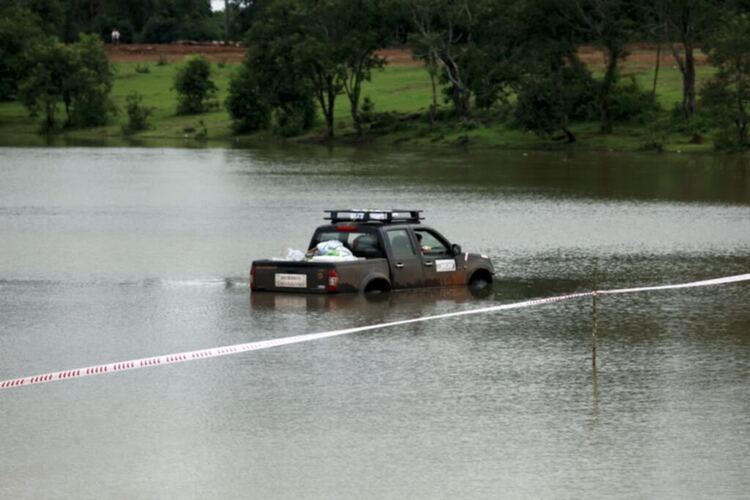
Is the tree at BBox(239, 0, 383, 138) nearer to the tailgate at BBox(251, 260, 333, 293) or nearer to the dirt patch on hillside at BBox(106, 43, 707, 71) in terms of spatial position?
the dirt patch on hillside at BBox(106, 43, 707, 71)

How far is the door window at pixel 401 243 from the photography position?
2381 cm

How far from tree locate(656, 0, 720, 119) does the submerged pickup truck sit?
213 feet

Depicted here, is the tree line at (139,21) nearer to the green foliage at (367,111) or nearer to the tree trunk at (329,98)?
the tree trunk at (329,98)

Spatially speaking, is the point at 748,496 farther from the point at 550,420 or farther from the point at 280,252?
the point at 280,252

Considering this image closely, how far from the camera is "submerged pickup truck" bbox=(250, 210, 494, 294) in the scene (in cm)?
2323

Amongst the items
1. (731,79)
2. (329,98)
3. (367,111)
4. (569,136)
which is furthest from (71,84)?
(731,79)

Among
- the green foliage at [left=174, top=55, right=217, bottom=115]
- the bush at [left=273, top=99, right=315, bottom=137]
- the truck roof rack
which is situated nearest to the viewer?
the truck roof rack

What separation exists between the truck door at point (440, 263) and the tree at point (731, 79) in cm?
5598

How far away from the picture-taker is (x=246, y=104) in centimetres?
10406

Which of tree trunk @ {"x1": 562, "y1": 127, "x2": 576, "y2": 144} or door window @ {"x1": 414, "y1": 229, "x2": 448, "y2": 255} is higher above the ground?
door window @ {"x1": 414, "y1": 229, "x2": 448, "y2": 255}

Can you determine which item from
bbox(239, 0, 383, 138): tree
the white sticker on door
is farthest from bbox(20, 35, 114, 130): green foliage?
the white sticker on door

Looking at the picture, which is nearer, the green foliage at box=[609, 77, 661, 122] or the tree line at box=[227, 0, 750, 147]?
the tree line at box=[227, 0, 750, 147]

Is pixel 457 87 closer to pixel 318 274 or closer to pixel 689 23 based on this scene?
pixel 689 23

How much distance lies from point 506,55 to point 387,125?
415 inches
